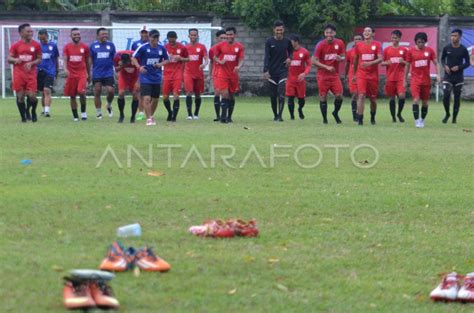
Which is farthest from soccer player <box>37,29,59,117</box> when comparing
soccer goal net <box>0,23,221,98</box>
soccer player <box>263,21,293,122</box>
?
soccer goal net <box>0,23,221,98</box>

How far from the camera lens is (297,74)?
2588cm

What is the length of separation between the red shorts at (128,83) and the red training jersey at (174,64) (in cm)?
89

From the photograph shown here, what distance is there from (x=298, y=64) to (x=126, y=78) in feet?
15.4

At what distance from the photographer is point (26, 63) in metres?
22.4

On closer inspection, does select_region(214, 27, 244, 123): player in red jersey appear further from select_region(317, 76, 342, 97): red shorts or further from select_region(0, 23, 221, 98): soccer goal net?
select_region(0, 23, 221, 98): soccer goal net

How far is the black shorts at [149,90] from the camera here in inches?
885

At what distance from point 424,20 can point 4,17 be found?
15787 millimetres

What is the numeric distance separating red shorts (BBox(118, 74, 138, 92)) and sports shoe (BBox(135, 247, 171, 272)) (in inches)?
646

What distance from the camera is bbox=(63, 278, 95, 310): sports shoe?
5.95m

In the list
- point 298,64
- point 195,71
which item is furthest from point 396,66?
point 195,71

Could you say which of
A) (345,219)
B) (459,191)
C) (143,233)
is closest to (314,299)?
(143,233)

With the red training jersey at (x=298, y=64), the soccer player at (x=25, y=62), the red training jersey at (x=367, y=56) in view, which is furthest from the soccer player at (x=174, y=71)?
the red training jersey at (x=367, y=56)

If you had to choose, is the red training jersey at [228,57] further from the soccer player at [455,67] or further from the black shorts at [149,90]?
the soccer player at [455,67]

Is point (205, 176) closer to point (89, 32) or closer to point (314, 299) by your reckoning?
point (314, 299)
